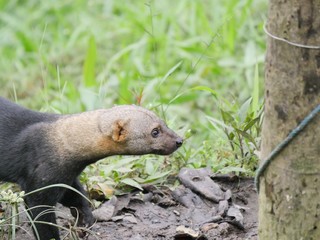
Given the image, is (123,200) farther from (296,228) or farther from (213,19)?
(213,19)

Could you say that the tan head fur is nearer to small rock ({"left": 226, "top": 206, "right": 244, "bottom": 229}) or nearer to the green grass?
small rock ({"left": 226, "top": 206, "right": 244, "bottom": 229})

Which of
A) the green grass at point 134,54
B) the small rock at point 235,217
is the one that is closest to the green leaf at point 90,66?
the green grass at point 134,54

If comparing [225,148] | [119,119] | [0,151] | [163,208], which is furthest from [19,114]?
[225,148]

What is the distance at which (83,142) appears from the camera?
4.79m

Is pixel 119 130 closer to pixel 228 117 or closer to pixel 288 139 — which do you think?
pixel 228 117

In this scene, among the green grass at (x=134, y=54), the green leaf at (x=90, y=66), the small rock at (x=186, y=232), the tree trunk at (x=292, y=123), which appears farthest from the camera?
the green leaf at (x=90, y=66)

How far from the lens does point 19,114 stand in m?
5.07

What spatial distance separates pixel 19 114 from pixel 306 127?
6.77 feet

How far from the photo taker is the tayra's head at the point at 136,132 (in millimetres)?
4777

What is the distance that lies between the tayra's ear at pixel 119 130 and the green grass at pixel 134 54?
1.22m

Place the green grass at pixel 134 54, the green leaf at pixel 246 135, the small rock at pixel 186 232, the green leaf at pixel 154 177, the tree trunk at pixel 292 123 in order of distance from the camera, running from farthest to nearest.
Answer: the green grass at pixel 134 54 < the green leaf at pixel 154 177 < the green leaf at pixel 246 135 < the small rock at pixel 186 232 < the tree trunk at pixel 292 123

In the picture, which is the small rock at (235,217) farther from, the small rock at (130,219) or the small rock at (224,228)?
the small rock at (130,219)

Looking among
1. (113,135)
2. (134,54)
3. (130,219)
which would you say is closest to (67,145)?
(113,135)

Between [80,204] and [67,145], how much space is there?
18.1 inches
